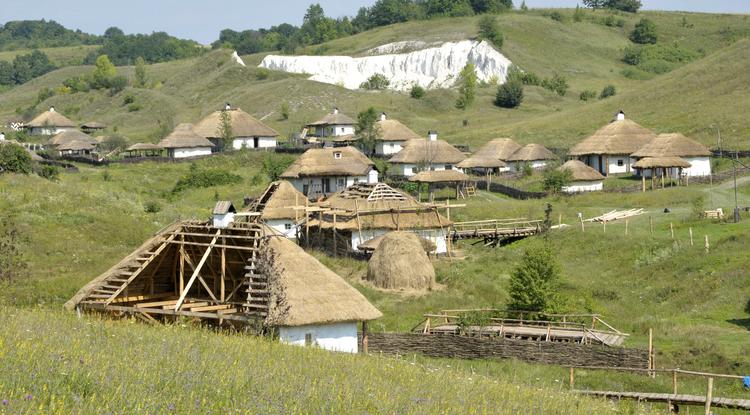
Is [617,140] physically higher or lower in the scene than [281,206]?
higher

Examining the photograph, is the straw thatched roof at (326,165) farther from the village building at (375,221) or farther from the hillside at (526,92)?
the hillside at (526,92)

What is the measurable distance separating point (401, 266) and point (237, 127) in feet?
157

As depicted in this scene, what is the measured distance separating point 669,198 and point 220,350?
3887 centimetres

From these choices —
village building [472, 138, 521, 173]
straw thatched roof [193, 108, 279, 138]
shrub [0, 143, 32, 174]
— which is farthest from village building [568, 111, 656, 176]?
shrub [0, 143, 32, 174]

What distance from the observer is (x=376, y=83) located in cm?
12525

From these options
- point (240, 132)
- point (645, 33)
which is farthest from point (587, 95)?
point (645, 33)

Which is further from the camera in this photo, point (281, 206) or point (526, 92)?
point (526, 92)

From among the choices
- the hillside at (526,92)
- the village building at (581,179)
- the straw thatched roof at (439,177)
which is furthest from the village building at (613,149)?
the straw thatched roof at (439,177)

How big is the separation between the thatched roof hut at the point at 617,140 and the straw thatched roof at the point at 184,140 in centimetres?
2913

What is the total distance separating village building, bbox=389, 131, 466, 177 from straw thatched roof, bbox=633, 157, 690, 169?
13170 mm

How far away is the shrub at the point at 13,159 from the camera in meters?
55.7

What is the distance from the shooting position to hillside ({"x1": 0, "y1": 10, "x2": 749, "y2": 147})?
82938 millimetres

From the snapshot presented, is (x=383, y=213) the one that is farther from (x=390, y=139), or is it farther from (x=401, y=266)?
(x=390, y=139)

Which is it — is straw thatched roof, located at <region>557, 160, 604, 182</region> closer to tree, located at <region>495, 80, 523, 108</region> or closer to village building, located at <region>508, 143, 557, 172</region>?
village building, located at <region>508, 143, 557, 172</region>
